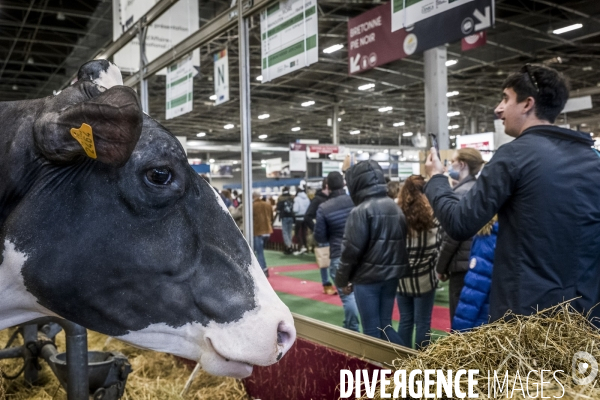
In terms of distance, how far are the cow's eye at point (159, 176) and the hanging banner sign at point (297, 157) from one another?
11.9 meters

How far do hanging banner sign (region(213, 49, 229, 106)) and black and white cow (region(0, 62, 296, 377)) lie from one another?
3961mm

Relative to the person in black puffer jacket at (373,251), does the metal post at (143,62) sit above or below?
above

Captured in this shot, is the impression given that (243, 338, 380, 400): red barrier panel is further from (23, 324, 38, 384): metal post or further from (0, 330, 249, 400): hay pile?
(23, 324, 38, 384): metal post

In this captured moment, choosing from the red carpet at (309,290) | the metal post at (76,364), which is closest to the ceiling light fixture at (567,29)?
the red carpet at (309,290)

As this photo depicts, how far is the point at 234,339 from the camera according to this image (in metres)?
1.17

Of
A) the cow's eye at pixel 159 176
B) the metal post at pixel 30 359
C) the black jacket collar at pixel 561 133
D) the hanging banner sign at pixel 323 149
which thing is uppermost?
the hanging banner sign at pixel 323 149

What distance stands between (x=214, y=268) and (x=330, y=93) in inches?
788

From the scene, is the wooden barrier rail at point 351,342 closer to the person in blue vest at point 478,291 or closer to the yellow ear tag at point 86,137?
the person in blue vest at point 478,291

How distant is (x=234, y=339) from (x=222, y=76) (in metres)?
4.35

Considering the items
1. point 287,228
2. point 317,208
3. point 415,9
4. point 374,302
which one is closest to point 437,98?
point 415,9

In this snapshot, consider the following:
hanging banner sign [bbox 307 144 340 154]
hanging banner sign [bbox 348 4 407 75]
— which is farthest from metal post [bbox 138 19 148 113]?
hanging banner sign [bbox 307 144 340 154]

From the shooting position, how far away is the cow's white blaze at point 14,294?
1101 mm

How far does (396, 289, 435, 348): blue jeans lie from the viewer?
4.26 meters

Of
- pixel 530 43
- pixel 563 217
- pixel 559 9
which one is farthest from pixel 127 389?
pixel 530 43
